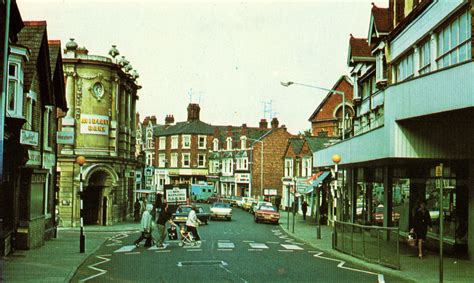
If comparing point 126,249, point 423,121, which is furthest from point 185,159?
point 423,121

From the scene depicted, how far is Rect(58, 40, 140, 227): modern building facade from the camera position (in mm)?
44969

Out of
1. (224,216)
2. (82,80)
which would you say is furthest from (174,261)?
(224,216)

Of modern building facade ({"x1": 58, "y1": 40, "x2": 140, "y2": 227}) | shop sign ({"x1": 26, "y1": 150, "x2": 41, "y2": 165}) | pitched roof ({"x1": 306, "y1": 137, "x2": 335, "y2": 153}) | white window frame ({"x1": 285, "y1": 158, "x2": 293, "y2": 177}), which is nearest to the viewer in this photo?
shop sign ({"x1": 26, "y1": 150, "x2": 41, "y2": 165})

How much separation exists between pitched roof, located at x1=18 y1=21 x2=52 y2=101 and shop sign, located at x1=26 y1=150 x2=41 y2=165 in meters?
2.62

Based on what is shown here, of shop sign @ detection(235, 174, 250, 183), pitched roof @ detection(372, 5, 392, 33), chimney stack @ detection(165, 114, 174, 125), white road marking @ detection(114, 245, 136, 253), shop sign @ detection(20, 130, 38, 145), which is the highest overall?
chimney stack @ detection(165, 114, 174, 125)

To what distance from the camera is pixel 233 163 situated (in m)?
103

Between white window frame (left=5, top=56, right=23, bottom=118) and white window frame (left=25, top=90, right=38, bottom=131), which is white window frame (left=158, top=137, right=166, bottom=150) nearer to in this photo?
white window frame (left=25, top=90, right=38, bottom=131)

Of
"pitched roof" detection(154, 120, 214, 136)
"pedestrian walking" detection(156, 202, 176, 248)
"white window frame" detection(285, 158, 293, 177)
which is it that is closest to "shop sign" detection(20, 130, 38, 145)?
"pedestrian walking" detection(156, 202, 176, 248)

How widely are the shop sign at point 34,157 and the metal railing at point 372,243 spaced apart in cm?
1251

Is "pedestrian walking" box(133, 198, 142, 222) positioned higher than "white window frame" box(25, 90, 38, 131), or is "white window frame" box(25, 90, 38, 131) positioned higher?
"white window frame" box(25, 90, 38, 131)

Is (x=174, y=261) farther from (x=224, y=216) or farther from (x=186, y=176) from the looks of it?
(x=186, y=176)

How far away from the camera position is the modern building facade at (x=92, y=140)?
45.0 metres

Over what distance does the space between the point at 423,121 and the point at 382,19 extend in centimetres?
1263

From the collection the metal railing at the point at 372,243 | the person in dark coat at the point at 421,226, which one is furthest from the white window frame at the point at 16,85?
the person in dark coat at the point at 421,226
